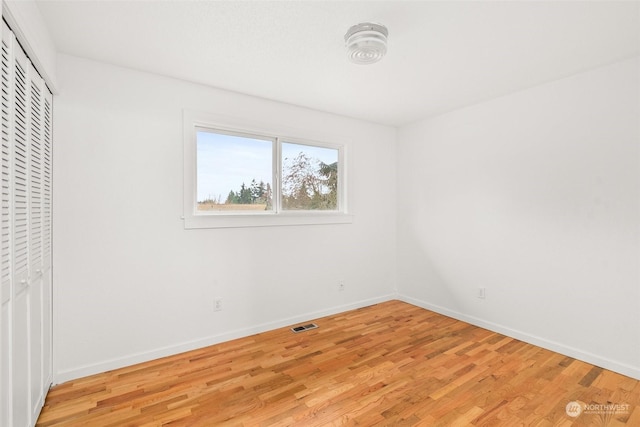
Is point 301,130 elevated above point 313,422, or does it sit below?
above

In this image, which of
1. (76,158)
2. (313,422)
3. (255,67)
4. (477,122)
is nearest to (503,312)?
(477,122)

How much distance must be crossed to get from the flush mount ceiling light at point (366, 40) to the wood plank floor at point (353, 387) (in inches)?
90.2

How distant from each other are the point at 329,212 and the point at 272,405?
2.22 metres

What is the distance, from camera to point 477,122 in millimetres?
3344

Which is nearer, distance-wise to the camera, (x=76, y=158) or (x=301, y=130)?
(x=76, y=158)

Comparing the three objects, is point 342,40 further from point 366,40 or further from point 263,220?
point 263,220

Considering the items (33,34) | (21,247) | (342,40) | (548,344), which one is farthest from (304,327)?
(33,34)

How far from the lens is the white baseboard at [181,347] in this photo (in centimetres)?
234

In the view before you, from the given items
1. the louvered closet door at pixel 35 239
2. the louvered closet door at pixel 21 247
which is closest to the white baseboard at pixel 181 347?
the louvered closet door at pixel 35 239

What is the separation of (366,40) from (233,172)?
5.95ft

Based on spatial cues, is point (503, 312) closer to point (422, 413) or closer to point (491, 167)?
point (491, 167)

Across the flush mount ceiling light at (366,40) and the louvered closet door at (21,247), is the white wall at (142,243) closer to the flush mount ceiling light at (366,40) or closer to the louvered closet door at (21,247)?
the louvered closet door at (21,247)

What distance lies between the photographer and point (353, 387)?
222 cm

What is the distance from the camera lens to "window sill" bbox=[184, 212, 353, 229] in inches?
111
